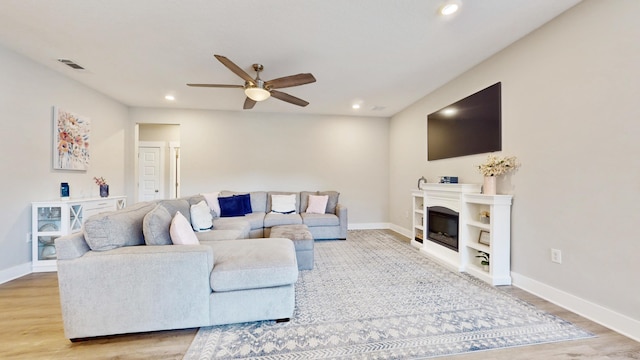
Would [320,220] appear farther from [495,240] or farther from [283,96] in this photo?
[495,240]

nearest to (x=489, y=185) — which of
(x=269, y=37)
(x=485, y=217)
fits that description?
(x=485, y=217)

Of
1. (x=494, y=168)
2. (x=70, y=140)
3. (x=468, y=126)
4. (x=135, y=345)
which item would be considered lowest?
(x=135, y=345)

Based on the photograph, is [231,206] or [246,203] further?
[246,203]

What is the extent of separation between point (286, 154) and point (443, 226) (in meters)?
3.49

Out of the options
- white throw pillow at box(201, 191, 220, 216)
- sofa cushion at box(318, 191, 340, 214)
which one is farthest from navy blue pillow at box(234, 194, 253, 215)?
sofa cushion at box(318, 191, 340, 214)

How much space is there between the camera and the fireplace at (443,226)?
3.33 meters

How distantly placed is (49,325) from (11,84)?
2830 mm

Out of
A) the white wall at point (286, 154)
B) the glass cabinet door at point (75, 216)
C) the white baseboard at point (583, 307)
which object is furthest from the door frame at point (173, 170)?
the white baseboard at point (583, 307)

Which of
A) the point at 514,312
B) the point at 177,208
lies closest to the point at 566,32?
the point at 514,312

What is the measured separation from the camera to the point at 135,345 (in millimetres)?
1699

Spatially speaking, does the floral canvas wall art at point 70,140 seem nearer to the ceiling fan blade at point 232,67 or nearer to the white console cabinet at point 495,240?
the ceiling fan blade at point 232,67

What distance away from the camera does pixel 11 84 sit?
2863mm

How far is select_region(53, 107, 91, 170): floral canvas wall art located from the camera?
3393 mm

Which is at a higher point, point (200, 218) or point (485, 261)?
point (200, 218)
